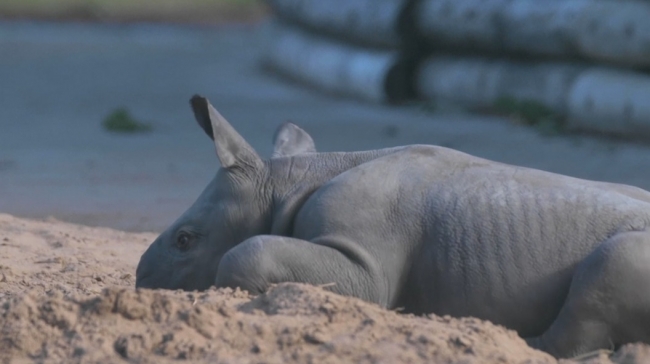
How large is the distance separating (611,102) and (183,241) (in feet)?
20.4

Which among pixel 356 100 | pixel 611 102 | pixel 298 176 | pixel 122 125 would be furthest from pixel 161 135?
pixel 298 176

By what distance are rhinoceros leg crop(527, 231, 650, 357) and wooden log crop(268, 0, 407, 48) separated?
9.38 metres

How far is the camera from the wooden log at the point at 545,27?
33.9 ft

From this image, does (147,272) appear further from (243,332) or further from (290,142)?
(243,332)

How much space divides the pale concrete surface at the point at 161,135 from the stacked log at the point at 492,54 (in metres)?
0.30

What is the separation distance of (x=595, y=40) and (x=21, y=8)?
891 inches

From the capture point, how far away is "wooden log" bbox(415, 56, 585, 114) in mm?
11515

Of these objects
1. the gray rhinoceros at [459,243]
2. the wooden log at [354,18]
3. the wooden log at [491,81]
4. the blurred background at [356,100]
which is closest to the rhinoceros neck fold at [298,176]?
the gray rhinoceros at [459,243]

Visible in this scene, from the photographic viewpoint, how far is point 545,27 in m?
11.5

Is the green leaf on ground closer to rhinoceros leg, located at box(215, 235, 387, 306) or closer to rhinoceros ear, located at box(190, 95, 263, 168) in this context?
rhinoceros ear, located at box(190, 95, 263, 168)

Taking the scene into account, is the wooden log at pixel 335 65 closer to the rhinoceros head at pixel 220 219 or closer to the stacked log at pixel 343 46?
Answer: the stacked log at pixel 343 46

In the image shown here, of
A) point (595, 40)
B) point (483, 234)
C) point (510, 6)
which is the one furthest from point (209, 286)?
point (510, 6)

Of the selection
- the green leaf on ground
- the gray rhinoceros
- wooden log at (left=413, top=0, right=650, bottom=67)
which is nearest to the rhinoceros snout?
the gray rhinoceros

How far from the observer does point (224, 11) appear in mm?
32844
